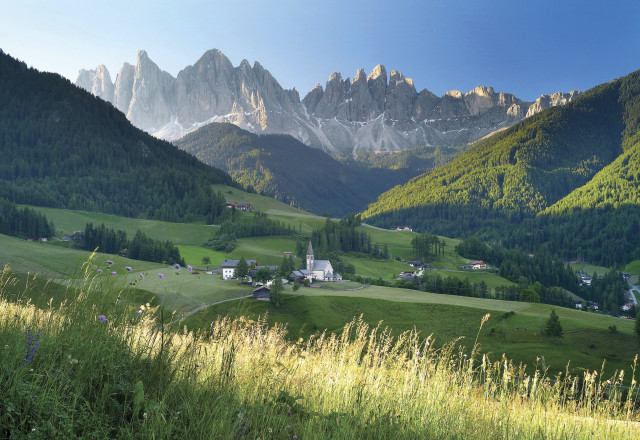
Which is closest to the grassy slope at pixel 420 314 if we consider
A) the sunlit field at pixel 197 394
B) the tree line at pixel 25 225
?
the sunlit field at pixel 197 394

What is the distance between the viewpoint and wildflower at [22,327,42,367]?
3.88 metres

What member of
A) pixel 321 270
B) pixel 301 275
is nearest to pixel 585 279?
pixel 321 270

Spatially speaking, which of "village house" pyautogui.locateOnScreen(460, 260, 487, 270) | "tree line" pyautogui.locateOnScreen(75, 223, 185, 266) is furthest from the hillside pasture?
"village house" pyautogui.locateOnScreen(460, 260, 487, 270)

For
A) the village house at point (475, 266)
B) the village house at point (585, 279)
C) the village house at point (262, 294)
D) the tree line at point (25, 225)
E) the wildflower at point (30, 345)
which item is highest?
the wildflower at point (30, 345)

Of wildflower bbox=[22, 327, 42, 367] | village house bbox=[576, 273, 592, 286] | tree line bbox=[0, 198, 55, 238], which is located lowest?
village house bbox=[576, 273, 592, 286]

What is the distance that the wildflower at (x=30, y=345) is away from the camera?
12.7ft

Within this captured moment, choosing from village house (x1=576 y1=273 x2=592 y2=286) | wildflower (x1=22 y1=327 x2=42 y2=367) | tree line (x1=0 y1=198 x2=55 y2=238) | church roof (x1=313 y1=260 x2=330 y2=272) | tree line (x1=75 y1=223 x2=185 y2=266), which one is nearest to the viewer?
wildflower (x1=22 y1=327 x2=42 y2=367)

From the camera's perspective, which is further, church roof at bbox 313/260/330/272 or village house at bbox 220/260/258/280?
church roof at bbox 313/260/330/272

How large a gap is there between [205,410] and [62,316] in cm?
272

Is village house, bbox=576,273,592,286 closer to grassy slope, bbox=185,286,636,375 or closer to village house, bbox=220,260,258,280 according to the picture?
grassy slope, bbox=185,286,636,375

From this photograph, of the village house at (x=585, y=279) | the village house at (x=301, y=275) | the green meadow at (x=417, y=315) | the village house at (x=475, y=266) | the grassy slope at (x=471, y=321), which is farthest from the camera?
the village house at (x=585, y=279)

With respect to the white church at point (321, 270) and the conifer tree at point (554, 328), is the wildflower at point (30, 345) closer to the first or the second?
the conifer tree at point (554, 328)

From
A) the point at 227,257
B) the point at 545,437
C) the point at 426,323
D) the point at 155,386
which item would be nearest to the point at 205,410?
the point at 155,386

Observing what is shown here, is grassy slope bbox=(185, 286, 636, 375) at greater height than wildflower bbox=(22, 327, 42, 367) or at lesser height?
lesser
